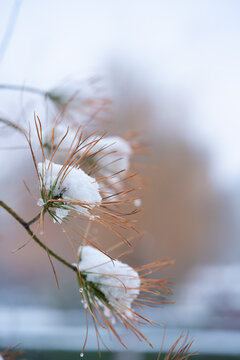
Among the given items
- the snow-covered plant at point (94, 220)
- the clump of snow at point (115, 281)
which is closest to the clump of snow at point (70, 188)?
the snow-covered plant at point (94, 220)

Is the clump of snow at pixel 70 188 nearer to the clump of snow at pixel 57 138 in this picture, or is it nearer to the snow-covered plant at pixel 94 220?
the snow-covered plant at pixel 94 220

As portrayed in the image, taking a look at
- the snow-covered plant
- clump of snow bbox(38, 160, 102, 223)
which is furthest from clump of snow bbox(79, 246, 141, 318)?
clump of snow bbox(38, 160, 102, 223)

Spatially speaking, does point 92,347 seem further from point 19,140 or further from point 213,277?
point 213,277

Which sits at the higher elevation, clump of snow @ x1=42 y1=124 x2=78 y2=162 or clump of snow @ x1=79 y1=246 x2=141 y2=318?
clump of snow @ x1=42 y1=124 x2=78 y2=162

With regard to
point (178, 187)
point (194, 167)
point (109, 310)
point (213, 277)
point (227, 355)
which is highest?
point (194, 167)

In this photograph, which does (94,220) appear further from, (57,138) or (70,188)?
(57,138)

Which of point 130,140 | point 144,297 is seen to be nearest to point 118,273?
point 144,297

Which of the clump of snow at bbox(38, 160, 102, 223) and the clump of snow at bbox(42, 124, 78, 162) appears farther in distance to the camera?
the clump of snow at bbox(42, 124, 78, 162)

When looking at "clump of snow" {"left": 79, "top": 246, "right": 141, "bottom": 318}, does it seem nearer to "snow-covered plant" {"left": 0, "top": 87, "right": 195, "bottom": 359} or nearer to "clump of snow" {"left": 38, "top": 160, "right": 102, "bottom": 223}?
"snow-covered plant" {"left": 0, "top": 87, "right": 195, "bottom": 359}
